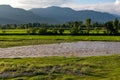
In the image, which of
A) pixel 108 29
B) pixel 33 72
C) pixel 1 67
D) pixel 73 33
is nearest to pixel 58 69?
pixel 33 72

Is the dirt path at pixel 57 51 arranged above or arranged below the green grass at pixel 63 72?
below

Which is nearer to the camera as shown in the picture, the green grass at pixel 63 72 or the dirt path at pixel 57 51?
the green grass at pixel 63 72

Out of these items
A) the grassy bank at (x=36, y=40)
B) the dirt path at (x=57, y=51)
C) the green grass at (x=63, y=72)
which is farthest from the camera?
the grassy bank at (x=36, y=40)

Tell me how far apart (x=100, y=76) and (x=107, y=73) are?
1751mm

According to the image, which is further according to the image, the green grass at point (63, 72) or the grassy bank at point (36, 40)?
the grassy bank at point (36, 40)

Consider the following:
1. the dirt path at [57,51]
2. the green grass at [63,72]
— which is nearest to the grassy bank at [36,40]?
the dirt path at [57,51]

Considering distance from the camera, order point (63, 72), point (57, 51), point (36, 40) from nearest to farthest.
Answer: point (63, 72) < point (57, 51) < point (36, 40)

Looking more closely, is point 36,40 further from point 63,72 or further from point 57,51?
point 63,72

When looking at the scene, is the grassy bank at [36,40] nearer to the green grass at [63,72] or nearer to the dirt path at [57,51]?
the dirt path at [57,51]

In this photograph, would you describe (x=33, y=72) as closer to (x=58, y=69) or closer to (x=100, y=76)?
(x=58, y=69)

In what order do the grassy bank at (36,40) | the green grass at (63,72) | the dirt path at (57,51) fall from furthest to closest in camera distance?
the grassy bank at (36,40)
the dirt path at (57,51)
the green grass at (63,72)

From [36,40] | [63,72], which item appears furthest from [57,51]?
[36,40]

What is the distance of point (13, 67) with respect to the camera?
36000 millimetres

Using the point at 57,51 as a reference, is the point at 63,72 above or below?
above
